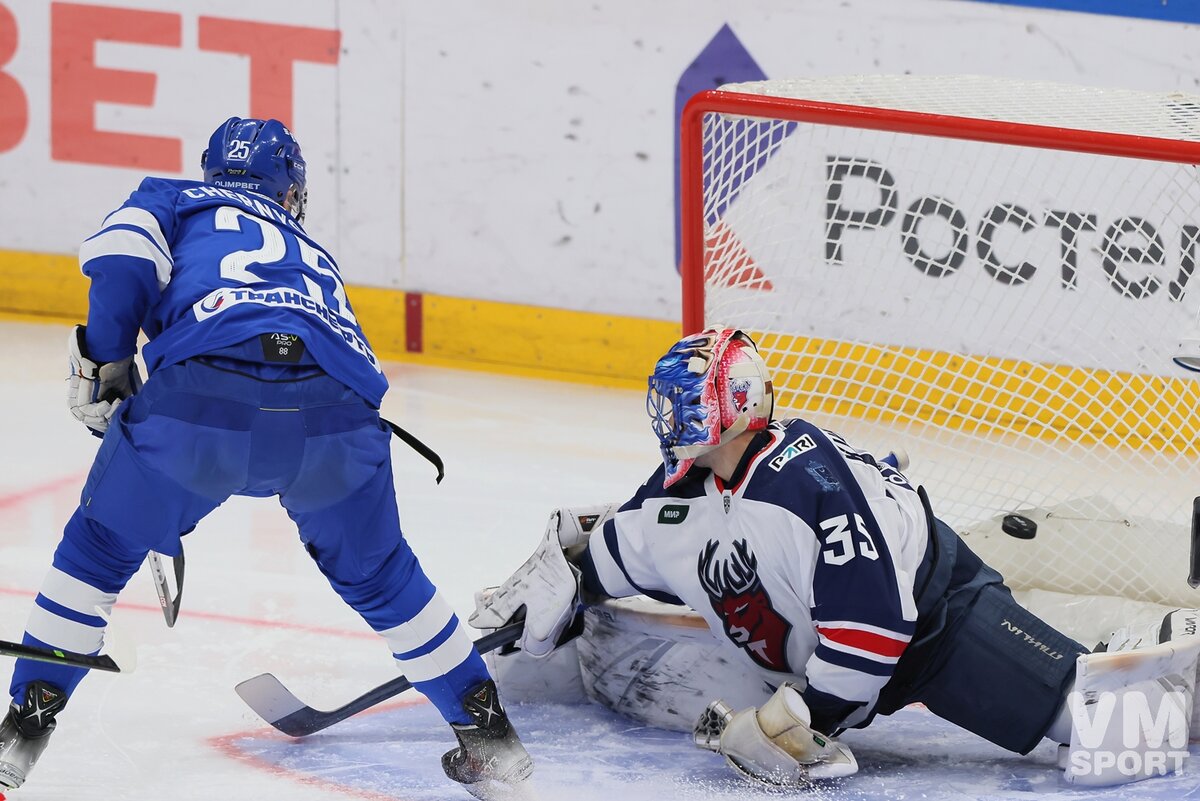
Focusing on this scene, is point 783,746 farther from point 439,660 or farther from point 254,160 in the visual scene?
point 254,160

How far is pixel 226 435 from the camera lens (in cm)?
267

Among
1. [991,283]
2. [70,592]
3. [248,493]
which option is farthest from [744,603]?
[991,283]

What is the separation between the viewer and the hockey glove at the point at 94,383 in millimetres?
2771

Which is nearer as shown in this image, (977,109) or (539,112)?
(977,109)

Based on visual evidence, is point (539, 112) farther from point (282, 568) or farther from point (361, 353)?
point (361, 353)

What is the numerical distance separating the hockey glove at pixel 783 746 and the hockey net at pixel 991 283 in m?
0.92

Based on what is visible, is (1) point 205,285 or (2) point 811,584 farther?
(2) point 811,584

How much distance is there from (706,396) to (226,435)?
0.74 m

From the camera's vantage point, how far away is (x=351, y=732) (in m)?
3.21

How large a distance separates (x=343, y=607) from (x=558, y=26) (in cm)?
267

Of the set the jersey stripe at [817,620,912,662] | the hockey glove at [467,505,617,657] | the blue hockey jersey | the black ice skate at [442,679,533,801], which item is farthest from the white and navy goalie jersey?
the blue hockey jersey

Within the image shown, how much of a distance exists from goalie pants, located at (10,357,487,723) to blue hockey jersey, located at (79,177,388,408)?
0.05m

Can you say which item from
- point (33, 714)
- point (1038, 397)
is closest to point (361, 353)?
point (33, 714)

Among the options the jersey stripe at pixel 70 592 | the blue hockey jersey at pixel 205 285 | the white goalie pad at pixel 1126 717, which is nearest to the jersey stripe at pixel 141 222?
the blue hockey jersey at pixel 205 285
